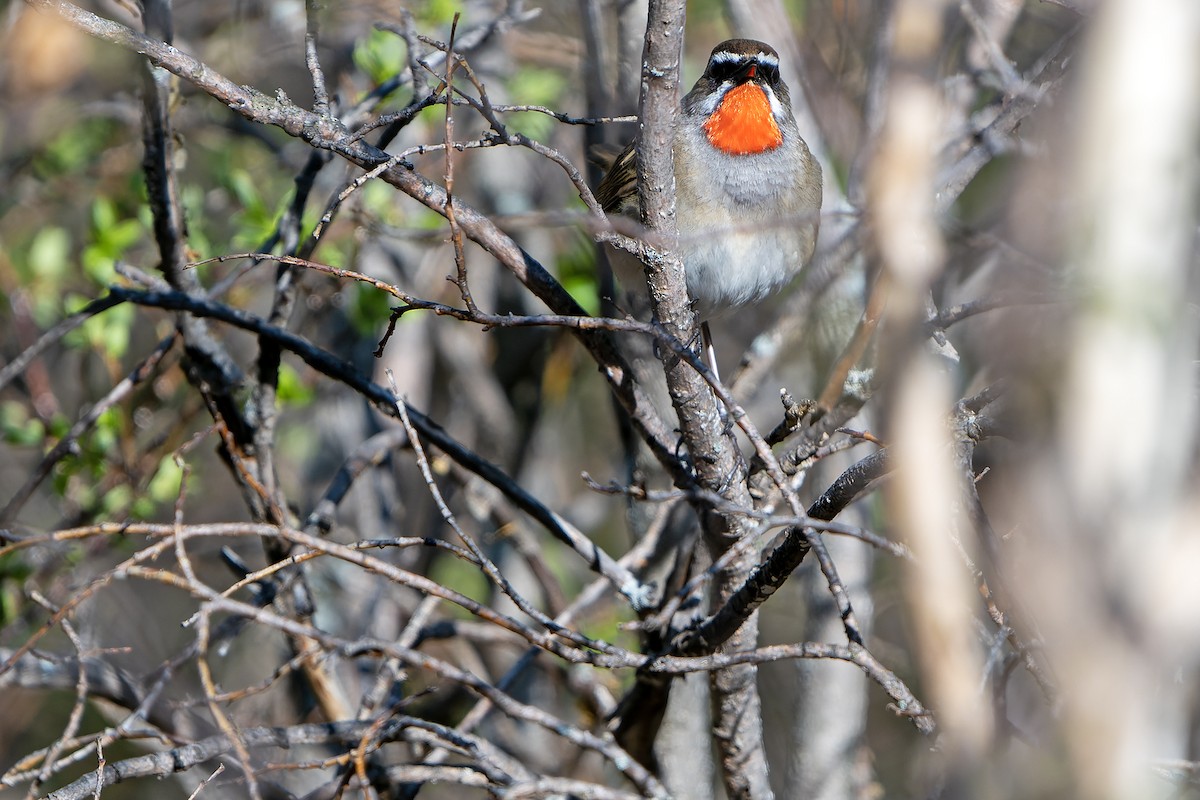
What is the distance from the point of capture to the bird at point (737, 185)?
3.30 m

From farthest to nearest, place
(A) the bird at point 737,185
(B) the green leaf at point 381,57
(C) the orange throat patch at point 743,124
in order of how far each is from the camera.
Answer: (B) the green leaf at point 381,57, (C) the orange throat patch at point 743,124, (A) the bird at point 737,185

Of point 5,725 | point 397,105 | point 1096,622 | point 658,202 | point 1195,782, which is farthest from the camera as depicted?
point 5,725

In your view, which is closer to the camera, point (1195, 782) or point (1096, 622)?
point (1096, 622)

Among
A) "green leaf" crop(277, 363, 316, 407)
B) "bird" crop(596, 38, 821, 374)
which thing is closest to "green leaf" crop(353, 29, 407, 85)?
"bird" crop(596, 38, 821, 374)

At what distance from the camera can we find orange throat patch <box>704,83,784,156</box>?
343 cm

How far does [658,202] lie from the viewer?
2133mm

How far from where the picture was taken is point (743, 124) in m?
3.45

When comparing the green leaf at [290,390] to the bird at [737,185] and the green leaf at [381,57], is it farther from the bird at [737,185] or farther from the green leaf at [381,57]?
the bird at [737,185]

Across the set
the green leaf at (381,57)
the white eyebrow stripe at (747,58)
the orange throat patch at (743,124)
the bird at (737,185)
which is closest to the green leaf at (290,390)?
the green leaf at (381,57)

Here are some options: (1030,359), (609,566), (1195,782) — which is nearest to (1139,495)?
(1030,359)

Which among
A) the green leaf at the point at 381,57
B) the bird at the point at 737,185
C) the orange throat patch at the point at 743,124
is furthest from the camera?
the green leaf at the point at 381,57

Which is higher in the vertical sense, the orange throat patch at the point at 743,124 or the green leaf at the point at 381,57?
the green leaf at the point at 381,57

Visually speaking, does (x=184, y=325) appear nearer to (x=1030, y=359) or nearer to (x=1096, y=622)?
(x=1030, y=359)

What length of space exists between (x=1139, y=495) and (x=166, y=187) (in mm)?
2275
